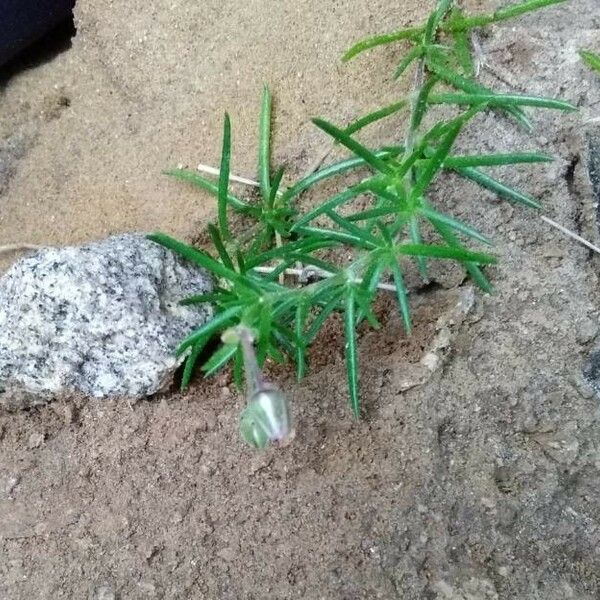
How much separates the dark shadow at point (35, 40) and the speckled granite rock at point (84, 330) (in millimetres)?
1119

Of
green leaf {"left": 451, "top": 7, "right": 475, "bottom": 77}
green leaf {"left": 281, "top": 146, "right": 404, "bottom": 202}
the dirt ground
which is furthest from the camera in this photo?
green leaf {"left": 451, "top": 7, "right": 475, "bottom": 77}

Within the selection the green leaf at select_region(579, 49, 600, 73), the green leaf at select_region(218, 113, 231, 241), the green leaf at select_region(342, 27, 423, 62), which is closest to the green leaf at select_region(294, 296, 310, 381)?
the green leaf at select_region(218, 113, 231, 241)

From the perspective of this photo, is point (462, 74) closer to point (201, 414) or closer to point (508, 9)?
point (508, 9)

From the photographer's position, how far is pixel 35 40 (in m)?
2.73

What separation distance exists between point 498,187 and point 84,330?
3.58ft

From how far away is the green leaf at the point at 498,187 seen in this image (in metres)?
1.94

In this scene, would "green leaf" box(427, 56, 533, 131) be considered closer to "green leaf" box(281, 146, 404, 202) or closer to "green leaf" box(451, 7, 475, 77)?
"green leaf" box(451, 7, 475, 77)

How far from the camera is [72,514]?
1.79m

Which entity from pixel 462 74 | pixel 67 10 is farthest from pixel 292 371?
pixel 67 10

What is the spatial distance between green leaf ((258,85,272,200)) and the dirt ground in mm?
62

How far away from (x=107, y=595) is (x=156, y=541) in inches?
5.9

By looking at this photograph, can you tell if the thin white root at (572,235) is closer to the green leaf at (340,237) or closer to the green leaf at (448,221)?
the green leaf at (448,221)

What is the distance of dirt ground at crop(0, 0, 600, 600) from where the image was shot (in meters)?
1.67

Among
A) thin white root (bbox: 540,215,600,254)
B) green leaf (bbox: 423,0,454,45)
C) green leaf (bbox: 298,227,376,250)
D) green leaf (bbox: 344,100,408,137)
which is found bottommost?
thin white root (bbox: 540,215,600,254)
